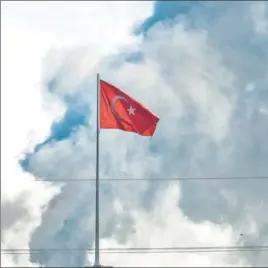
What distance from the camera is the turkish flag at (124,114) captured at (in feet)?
178

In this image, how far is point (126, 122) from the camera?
54.4 meters

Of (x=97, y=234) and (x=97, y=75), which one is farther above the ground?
(x=97, y=75)

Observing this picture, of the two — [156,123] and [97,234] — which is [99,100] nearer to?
[156,123]

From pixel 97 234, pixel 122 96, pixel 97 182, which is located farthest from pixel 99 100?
pixel 97 234

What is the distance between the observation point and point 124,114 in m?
54.5

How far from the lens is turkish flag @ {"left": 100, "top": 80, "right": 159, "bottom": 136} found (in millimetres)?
54250

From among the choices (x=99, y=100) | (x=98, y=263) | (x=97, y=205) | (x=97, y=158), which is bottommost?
(x=98, y=263)

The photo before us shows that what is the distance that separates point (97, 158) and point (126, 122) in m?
3.46

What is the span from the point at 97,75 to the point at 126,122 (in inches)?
170

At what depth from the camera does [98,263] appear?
51.9 m

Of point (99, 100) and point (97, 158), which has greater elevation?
point (99, 100)

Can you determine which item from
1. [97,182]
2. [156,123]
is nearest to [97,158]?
[97,182]

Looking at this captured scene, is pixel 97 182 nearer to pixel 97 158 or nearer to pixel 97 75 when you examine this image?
pixel 97 158

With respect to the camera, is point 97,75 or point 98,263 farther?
point 97,75
